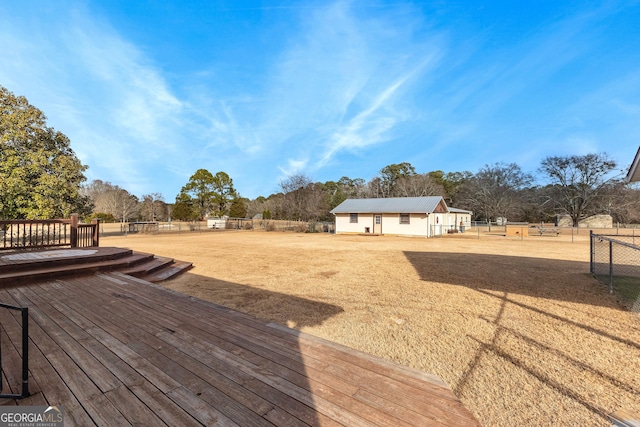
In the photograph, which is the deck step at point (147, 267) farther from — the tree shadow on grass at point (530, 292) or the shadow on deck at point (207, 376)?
the tree shadow on grass at point (530, 292)

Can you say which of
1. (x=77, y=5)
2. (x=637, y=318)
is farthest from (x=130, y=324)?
(x=77, y=5)

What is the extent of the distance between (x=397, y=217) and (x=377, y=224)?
1882 millimetres

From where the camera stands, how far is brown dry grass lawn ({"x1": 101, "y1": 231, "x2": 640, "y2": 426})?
7.61 ft

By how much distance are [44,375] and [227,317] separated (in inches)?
62.9

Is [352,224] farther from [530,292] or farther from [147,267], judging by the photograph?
[147,267]

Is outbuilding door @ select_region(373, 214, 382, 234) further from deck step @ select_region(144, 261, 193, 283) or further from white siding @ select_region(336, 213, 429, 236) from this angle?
deck step @ select_region(144, 261, 193, 283)

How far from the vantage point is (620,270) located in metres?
7.90

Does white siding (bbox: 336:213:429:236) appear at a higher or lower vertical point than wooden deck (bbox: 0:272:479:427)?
higher

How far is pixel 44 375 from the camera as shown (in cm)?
193

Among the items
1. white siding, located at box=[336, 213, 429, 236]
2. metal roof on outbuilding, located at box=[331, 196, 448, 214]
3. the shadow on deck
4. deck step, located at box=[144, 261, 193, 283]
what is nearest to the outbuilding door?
white siding, located at box=[336, 213, 429, 236]

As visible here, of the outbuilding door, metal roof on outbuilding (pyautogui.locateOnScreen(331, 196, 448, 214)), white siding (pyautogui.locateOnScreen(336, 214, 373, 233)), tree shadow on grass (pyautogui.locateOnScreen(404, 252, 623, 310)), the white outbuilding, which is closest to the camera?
tree shadow on grass (pyautogui.locateOnScreen(404, 252, 623, 310))

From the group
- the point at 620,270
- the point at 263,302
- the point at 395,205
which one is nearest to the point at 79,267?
the point at 263,302

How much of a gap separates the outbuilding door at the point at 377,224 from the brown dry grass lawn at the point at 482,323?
15.2 meters

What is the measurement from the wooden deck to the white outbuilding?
20301 millimetres
